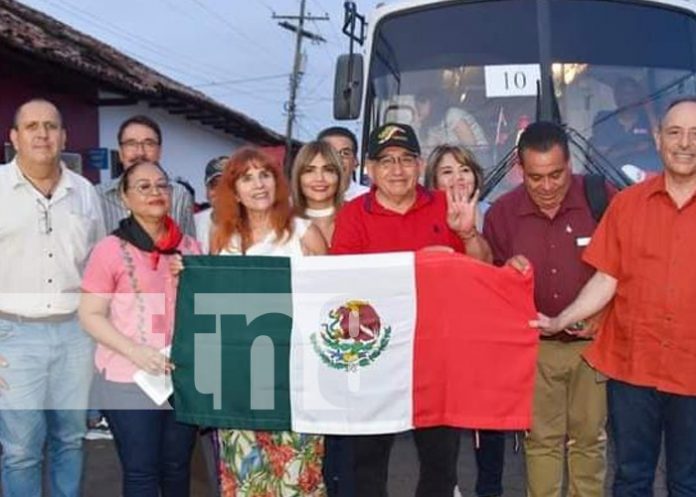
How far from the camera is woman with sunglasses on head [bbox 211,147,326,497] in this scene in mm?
4238

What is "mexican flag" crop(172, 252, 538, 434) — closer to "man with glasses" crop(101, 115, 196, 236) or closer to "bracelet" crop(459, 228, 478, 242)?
"bracelet" crop(459, 228, 478, 242)

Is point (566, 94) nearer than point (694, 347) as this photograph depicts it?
No

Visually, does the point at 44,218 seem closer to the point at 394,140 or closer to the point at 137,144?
the point at 137,144

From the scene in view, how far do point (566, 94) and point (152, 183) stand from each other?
3533 mm

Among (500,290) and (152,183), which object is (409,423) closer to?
(500,290)

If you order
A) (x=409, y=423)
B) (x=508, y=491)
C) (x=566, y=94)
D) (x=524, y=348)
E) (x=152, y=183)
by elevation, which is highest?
(x=566, y=94)

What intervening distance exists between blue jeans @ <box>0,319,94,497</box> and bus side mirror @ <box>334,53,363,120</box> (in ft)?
11.5

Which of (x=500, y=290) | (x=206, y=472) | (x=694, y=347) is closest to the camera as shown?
(x=694, y=347)

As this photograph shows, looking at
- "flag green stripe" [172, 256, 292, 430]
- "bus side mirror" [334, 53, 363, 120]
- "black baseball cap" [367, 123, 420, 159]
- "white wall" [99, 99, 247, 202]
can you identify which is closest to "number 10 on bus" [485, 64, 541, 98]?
"bus side mirror" [334, 53, 363, 120]

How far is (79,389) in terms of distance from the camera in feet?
14.6

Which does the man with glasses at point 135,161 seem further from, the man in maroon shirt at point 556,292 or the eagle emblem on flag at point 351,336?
the man in maroon shirt at point 556,292

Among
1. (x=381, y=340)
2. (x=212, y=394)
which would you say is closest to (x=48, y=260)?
(x=212, y=394)

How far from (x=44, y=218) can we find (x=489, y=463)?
2.88 m

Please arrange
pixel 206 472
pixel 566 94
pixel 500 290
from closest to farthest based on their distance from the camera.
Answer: pixel 500 290 < pixel 206 472 < pixel 566 94
